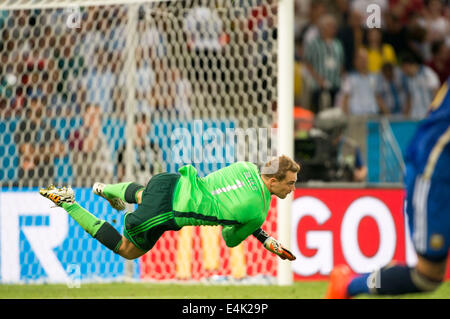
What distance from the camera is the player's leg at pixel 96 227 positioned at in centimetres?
695

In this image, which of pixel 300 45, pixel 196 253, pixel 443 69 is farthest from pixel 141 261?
pixel 443 69

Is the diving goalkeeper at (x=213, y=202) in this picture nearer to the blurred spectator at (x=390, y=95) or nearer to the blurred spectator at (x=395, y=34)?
the blurred spectator at (x=390, y=95)

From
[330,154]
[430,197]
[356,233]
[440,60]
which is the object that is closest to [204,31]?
[330,154]

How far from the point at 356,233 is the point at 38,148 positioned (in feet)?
13.1

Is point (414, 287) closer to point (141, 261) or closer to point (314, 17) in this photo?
point (141, 261)

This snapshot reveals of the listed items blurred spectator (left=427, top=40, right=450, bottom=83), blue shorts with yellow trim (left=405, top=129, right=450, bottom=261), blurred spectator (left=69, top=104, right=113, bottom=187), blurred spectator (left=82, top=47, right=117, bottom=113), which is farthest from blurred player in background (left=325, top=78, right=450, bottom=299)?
blurred spectator (left=427, top=40, right=450, bottom=83)

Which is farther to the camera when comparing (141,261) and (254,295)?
(141,261)

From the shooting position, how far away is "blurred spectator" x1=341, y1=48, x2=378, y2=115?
40.2 ft

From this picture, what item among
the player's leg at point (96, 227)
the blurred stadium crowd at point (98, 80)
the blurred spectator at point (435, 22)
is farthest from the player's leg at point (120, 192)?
the blurred spectator at point (435, 22)

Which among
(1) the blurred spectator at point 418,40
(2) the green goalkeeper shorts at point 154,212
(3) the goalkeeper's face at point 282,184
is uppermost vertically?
(1) the blurred spectator at point 418,40

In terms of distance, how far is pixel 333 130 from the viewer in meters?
10.4

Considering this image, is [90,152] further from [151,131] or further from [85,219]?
[85,219]

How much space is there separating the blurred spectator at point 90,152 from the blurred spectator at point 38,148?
190 mm
